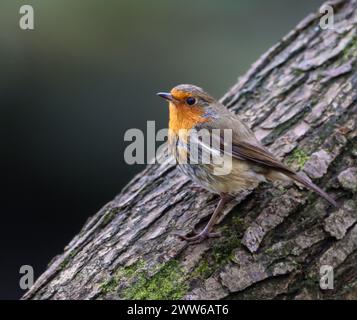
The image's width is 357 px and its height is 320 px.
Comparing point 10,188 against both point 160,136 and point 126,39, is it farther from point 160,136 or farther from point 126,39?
point 126,39

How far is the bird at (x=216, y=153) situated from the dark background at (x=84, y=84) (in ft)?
7.43

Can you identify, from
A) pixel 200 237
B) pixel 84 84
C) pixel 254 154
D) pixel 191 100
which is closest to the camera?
pixel 200 237

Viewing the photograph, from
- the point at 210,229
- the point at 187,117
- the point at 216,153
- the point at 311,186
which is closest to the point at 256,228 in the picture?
the point at 210,229

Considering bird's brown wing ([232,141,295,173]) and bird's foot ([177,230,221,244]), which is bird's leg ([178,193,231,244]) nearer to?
bird's foot ([177,230,221,244])

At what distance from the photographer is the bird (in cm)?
307

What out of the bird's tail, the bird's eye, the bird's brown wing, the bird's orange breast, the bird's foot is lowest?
the bird's foot

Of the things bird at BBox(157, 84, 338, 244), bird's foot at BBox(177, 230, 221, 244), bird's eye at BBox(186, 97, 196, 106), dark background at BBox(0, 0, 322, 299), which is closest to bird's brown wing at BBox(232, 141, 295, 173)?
bird at BBox(157, 84, 338, 244)

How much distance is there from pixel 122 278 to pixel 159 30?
4.37 m

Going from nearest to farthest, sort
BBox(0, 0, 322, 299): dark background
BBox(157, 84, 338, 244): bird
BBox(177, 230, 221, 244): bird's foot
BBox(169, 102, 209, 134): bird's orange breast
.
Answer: BBox(177, 230, 221, 244): bird's foot → BBox(157, 84, 338, 244): bird → BBox(169, 102, 209, 134): bird's orange breast → BBox(0, 0, 322, 299): dark background

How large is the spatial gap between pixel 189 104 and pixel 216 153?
400 mm

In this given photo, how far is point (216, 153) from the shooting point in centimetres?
318

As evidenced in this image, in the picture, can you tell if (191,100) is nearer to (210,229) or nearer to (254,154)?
(254,154)

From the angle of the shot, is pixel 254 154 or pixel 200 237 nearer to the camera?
pixel 200 237
